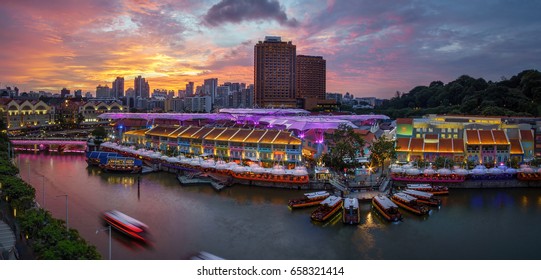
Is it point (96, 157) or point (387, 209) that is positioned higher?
point (96, 157)

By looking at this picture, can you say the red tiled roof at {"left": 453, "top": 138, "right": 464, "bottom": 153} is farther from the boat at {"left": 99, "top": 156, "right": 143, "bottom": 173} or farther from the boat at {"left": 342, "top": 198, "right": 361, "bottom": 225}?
the boat at {"left": 99, "top": 156, "right": 143, "bottom": 173}

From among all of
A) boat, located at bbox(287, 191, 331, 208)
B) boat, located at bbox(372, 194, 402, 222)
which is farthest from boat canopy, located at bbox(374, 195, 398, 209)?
boat, located at bbox(287, 191, 331, 208)

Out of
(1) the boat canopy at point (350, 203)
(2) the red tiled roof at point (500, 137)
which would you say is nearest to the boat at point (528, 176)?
(2) the red tiled roof at point (500, 137)

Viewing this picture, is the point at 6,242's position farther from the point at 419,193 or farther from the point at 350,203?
the point at 419,193

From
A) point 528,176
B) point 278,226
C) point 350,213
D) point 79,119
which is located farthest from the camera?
point 79,119

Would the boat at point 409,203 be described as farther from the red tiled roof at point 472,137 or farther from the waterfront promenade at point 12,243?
the waterfront promenade at point 12,243

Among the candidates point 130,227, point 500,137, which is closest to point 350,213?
point 130,227
